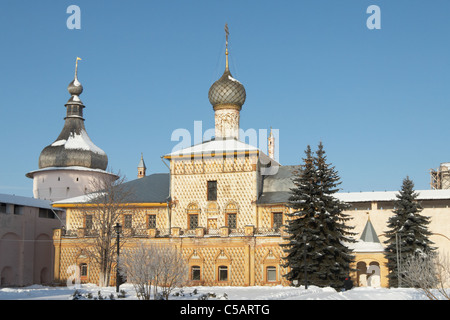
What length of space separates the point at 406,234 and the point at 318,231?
5.94m

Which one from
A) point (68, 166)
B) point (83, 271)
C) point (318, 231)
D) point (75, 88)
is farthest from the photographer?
point (75, 88)

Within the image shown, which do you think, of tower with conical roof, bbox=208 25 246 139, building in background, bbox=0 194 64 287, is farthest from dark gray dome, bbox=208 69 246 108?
building in background, bbox=0 194 64 287

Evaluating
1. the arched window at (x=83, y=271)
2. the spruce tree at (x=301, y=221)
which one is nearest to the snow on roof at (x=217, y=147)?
the spruce tree at (x=301, y=221)

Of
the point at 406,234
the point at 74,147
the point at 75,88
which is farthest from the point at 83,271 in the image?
the point at 406,234

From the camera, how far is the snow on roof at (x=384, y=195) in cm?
3825

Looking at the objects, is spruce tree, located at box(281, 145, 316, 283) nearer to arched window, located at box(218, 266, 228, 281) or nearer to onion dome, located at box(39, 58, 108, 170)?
arched window, located at box(218, 266, 228, 281)

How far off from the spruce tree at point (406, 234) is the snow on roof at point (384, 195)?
11.5 ft

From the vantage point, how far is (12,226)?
4159 centimetres

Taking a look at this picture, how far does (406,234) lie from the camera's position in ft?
111

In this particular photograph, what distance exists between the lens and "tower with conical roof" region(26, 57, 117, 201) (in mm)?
47812

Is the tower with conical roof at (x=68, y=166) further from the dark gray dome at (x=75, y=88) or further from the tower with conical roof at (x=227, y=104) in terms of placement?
the tower with conical roof at (x=227, y=104)

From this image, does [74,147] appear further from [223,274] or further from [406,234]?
[406,234]
